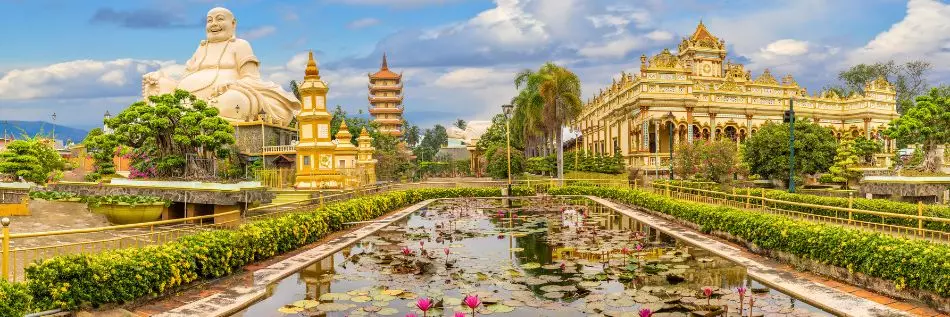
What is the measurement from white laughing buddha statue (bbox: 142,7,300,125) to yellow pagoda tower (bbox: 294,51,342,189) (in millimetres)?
18282

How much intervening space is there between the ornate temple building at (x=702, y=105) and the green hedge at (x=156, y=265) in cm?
2954

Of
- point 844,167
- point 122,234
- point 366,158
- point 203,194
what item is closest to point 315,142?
point 203,194

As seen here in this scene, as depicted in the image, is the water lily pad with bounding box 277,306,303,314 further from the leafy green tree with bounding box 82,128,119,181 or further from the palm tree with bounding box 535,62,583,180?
the palm tree with bounding box 535,62,583,180

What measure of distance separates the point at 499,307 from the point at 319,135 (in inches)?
837

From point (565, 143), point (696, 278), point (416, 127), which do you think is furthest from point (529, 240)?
point (416, 127)

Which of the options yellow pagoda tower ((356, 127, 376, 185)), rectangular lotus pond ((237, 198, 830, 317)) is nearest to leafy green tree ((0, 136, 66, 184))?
rectangular lotus pond ((237, 198, 830, 317))

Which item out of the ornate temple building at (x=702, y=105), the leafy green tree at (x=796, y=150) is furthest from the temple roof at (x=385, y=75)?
the leafy green tree at (x=796, y=150)

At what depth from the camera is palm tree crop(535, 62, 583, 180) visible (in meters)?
41.9

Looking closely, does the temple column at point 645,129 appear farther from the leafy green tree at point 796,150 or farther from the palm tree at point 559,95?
the leafy green tree at point 796,150

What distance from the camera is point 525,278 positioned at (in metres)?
11.5

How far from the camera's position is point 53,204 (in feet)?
68.0

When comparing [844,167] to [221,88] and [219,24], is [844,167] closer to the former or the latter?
[221,88]

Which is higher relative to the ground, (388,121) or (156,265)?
(388,121)

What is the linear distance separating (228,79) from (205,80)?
151cm
